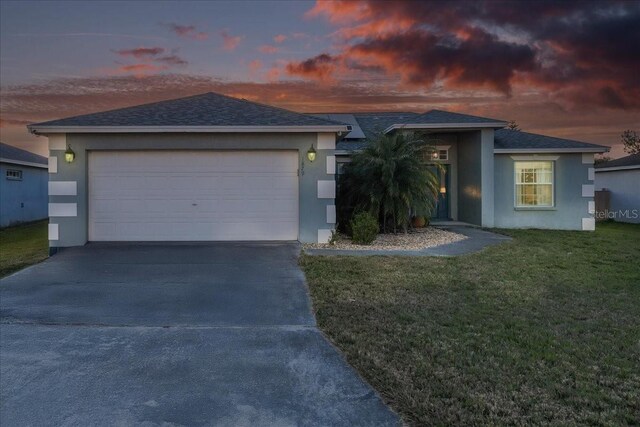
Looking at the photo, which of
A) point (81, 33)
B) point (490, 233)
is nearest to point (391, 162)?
point (490, 233)

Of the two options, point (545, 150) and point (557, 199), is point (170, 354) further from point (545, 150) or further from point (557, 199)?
point (557, 199)

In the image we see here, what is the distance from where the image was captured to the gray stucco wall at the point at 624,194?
21.9 metres

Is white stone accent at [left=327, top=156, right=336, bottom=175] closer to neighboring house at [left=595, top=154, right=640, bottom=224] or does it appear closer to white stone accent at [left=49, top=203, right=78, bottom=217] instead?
white stone accent at [left=49, top=203, right=78, bottom=217]

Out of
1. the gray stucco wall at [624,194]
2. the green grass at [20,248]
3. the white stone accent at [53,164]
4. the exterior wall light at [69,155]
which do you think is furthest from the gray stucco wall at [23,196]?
the gray stucco wall at [624,194]

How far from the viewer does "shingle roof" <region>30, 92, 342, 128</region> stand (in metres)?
11.0

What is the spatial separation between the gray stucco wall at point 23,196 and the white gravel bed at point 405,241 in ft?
55.2

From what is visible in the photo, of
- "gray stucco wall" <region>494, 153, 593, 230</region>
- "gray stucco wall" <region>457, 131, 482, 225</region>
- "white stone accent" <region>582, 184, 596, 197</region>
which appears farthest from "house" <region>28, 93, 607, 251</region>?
"white stone accent" <region>582, 184, 596, 197</region>

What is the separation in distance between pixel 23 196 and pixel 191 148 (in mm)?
15830

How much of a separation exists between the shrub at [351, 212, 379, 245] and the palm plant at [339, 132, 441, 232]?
0.87 m

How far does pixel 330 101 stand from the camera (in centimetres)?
2130

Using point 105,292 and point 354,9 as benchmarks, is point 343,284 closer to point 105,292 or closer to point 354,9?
point 105,292

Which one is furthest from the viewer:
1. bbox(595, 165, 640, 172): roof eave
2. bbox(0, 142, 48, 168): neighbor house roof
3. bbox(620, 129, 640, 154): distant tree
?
bbox(620, 129, 640, 154): distant tree

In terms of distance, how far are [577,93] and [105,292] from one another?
59.8ft

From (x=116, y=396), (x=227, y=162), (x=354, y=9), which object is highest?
(x=354, y=9)
